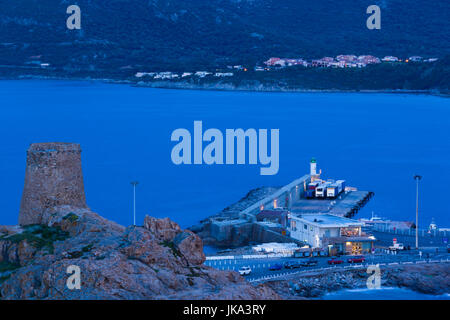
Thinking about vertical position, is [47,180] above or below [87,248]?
above

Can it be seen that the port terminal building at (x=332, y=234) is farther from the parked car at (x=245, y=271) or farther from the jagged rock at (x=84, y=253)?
the jagged rock at (x=84, y=253)

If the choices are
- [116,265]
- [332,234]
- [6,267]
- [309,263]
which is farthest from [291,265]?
[116,265]

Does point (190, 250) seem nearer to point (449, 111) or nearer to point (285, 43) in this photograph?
point (449, 111)

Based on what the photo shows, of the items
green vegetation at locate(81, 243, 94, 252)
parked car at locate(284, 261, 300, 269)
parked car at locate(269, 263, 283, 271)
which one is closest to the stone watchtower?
green vegetation at locate(81, 243, 94, 252)

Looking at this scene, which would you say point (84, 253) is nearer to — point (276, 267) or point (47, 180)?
point (47, 180)

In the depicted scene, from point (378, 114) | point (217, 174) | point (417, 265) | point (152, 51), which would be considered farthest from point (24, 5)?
point (417, 265)
